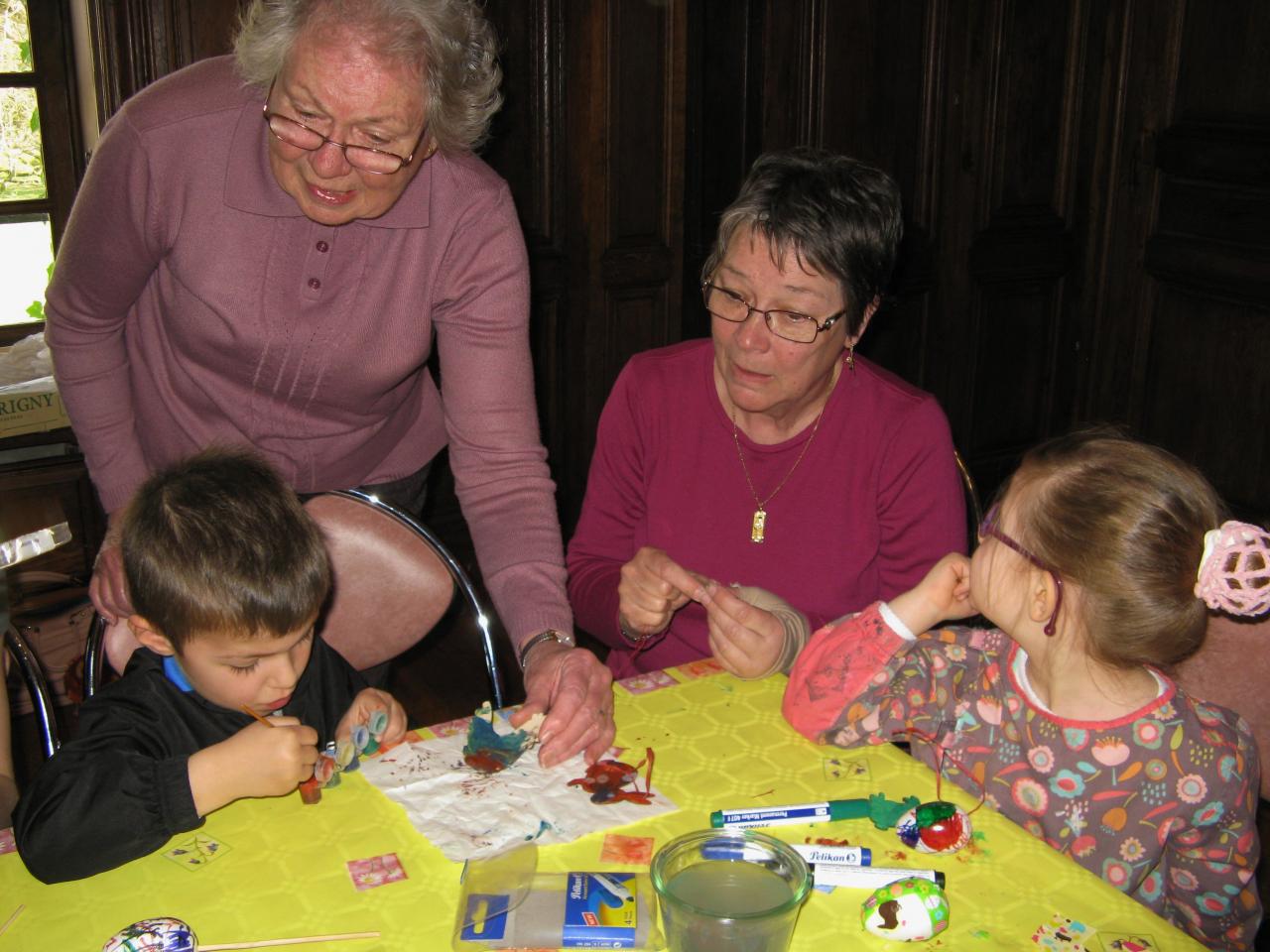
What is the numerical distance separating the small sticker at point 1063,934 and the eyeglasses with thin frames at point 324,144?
1.23 m

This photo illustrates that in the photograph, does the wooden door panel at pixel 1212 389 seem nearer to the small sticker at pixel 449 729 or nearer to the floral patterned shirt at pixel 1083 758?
the floral patterned shirt at pixel 1083 758

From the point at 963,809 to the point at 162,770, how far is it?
0.87 metres

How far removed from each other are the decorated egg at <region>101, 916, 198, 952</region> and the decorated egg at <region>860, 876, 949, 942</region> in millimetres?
639

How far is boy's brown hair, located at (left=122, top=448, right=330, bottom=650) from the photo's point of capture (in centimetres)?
146

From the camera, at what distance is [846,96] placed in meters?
4.04

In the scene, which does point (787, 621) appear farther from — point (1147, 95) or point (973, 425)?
point (1147, 95)

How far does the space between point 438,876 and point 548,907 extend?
129mm

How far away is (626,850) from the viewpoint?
1301 mm

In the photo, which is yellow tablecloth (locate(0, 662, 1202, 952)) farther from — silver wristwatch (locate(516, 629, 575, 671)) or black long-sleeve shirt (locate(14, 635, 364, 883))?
silver wristwatch (locate(516, 629, 575, 671))

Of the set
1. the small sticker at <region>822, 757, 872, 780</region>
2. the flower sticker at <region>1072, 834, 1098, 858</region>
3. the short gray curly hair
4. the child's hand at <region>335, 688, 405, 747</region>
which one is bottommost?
the flower sticker at <region>1072, 834, 1098, 858</region>

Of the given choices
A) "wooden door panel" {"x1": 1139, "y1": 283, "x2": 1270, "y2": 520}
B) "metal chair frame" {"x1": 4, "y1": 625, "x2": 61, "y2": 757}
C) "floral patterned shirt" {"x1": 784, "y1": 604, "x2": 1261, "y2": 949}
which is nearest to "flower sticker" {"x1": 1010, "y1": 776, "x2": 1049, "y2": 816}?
"floral patterned shirt" {"x1": 784, "y1": 604, "x2": 1261, "y2": 949}

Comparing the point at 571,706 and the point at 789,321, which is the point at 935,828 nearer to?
the point at 571,706

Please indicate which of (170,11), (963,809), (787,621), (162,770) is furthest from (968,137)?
(162,770)

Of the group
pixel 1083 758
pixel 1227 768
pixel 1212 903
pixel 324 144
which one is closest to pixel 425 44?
pixel 324 144
